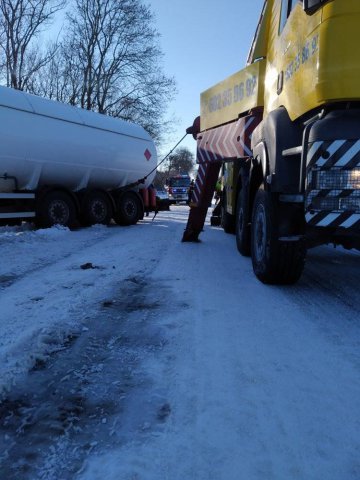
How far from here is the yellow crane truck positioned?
3773 mm

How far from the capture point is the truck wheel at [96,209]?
43.3 feet

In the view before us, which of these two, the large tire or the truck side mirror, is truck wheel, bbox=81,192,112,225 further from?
the truck side mirror

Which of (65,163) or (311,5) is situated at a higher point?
(311,5)

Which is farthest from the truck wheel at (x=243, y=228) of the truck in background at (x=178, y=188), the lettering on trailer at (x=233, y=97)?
→ the truck in background at (x=178, y=188)

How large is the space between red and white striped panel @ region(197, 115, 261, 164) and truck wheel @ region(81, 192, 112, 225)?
5.21 meters

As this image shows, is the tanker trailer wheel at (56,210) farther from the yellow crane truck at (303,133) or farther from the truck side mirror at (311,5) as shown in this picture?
the truck side mirror at (311,5)

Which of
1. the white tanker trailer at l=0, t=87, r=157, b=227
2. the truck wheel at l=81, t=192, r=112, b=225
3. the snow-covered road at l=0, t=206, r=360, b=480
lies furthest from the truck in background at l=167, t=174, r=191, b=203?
the snow-covered road at l=0, t=206, r=360, b=480

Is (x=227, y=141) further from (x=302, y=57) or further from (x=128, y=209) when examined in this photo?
(x=128, y=209)

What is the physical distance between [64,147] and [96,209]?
2420 mm

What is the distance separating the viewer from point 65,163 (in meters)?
12.0

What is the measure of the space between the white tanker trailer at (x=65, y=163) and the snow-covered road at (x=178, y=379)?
243 inches

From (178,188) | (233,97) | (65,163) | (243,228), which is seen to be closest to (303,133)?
(243,228)

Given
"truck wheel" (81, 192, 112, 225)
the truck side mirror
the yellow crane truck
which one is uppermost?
the truck side mirror

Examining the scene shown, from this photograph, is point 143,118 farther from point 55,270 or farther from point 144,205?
point 55,270
